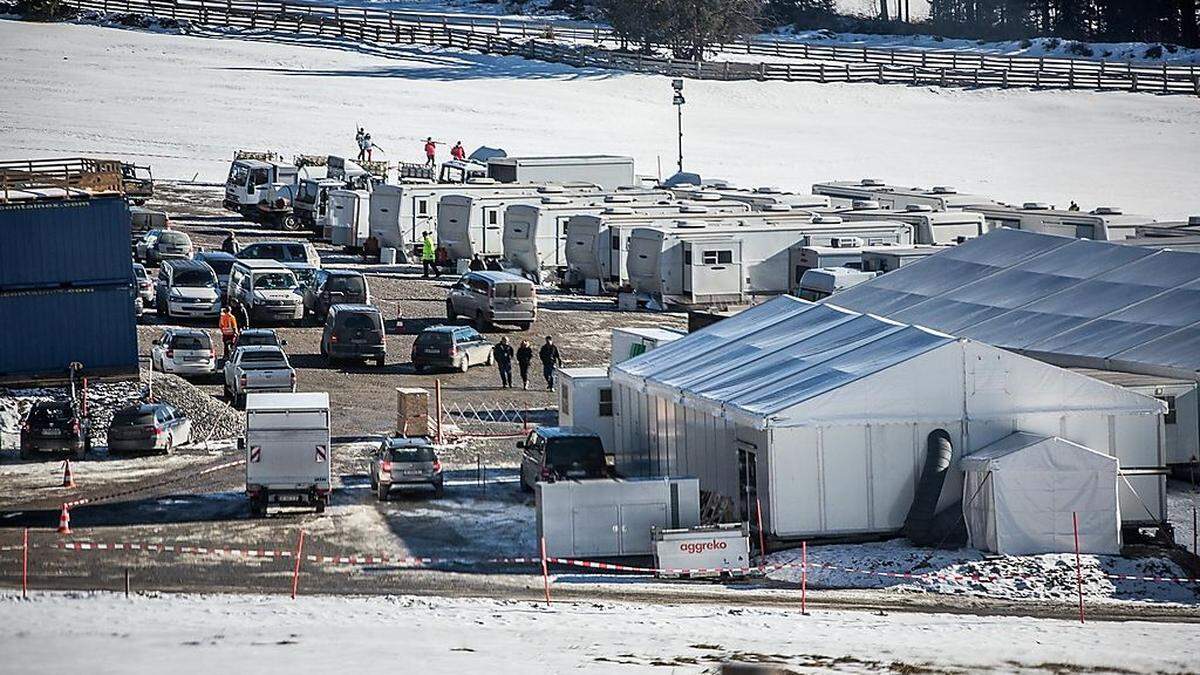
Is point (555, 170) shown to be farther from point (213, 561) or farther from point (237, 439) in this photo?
point (213, 561)

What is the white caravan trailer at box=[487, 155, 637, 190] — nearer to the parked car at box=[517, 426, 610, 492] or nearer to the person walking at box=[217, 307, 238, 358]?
the person walking at box=[217, 307, 238, 358]

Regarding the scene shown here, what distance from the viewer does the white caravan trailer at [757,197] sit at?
217ft

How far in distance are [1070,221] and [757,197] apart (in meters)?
11.8

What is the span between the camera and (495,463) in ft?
120

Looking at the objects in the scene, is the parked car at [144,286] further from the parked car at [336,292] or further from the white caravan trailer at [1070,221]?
the white caravan trailer at [1070,221]

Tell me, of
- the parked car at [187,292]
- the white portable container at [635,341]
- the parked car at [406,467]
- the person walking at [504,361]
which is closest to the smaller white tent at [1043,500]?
the parked car at [406,467]

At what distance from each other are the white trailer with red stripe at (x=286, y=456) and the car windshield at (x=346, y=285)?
20.1m

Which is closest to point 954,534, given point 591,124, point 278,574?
point 278,574

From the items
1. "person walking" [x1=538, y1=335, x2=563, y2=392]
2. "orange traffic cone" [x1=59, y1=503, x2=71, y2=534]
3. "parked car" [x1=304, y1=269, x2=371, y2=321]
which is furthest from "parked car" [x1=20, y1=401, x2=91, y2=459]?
"parked car" [x1=304, y1=269, x2=371, y2=321]

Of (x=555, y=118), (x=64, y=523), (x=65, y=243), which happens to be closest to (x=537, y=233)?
(x=65, y=243)

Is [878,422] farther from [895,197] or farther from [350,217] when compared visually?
[895,197]

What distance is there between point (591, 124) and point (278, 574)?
2759 inches

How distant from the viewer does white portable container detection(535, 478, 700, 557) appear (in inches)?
1132

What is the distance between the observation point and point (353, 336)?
46.3 metres
